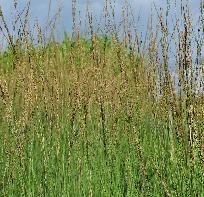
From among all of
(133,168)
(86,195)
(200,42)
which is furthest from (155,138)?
(200,42)

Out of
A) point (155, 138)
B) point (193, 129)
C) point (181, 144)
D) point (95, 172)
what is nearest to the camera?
point (193, 129)

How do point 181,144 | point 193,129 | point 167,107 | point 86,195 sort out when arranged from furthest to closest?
1. point 86,195
2. point 167,107
3. point 181,144
4. point 193,129

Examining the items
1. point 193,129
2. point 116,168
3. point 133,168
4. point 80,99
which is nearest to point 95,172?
point 116,168

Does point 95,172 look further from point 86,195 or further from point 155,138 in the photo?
point 155,138

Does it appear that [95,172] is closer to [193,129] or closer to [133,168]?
[133,168]

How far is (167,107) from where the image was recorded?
312 cm

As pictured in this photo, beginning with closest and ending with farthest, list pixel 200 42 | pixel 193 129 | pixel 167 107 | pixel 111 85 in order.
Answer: pixel 193 129, pixel 200 42, pixel 167 107, pixel 111 85

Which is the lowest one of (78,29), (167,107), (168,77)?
(167,107)

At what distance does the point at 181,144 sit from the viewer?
2.91m

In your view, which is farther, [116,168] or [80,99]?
[116,168]

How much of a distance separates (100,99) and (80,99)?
20 centimetres

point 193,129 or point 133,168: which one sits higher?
point 193,129

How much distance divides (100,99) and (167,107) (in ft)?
1.54

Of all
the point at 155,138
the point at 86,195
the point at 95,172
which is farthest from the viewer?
the point at 155,138
